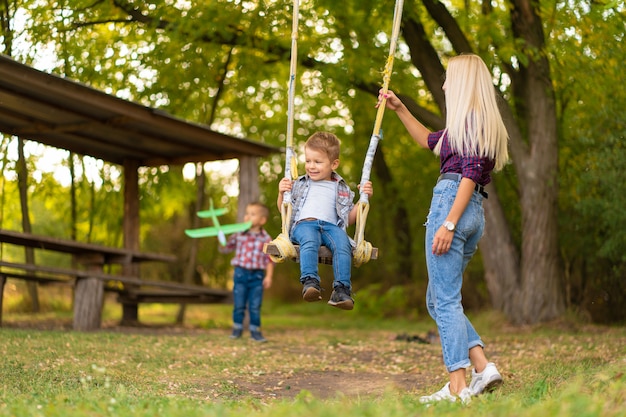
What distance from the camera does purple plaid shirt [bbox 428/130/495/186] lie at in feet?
15.8

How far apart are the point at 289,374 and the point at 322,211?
5.15 feet

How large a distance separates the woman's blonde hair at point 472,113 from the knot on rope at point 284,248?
1353mm

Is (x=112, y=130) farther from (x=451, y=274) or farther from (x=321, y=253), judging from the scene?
(x=451, y=274)

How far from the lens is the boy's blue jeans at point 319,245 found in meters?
5.76

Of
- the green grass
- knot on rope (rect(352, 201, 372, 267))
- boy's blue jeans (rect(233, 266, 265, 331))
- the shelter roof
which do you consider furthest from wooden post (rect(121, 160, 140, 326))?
knot on rope (rect(352, 201, 372, 267))

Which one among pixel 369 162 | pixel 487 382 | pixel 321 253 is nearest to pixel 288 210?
pixel 321 253

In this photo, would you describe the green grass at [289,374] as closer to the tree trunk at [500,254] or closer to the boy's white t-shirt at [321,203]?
the tree trunk at [500,254]

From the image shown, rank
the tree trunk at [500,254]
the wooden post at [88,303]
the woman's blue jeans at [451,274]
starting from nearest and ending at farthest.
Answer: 1. the woman's blue jeans at [451,274]
2. the wooden post at [88,303]
3. the tree trunk at [500,254]

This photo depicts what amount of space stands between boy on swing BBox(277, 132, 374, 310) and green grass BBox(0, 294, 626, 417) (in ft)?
2.94

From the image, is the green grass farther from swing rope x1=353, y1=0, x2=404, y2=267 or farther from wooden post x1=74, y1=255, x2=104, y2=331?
swing rope x1=353, y1=0, x2=404, y2=267

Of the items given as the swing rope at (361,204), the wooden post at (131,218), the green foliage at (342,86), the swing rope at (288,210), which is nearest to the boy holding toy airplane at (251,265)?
the green foliage at (342,86)

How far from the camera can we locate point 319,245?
19.5ft

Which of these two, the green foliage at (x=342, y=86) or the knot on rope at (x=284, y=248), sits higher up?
the green foliage at (x=342, y=86)

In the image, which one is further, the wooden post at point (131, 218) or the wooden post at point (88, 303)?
the wooden post at point (131, 218)
